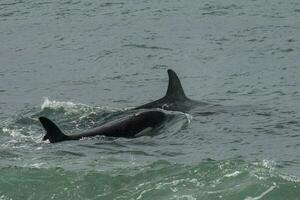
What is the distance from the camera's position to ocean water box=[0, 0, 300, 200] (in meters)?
12.9

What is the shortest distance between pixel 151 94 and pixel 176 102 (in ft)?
7.71

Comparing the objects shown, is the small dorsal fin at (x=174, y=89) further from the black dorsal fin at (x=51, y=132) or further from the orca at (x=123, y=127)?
the black dorsal fin at (x=51, y=132)

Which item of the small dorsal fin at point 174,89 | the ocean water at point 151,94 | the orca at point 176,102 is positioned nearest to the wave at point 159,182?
the ocean water at point 151,94

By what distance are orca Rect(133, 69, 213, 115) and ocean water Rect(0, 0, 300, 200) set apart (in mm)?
491

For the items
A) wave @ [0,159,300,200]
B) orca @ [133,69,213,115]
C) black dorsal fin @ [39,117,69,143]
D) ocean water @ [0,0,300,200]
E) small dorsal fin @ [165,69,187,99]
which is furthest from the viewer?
small dorsal fin @ [165,69,187,99]

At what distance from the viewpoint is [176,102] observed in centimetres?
1891

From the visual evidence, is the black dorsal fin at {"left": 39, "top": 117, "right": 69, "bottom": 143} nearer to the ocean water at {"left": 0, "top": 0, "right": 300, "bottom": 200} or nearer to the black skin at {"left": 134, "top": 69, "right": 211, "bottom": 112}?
the ocean water at {"left": 0, "top": 0, "right": 300, "bottom": 200}

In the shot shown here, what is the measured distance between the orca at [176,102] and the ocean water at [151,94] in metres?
0.49

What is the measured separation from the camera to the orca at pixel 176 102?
18484mm

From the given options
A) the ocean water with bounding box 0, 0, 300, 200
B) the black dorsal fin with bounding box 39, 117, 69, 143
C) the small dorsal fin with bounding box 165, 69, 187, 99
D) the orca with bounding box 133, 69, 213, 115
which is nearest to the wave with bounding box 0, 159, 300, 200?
the ocean water with bounding box 0, 0, 300, 200

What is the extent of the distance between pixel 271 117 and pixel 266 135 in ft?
5.09

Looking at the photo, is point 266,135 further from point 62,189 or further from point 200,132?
point 62,189

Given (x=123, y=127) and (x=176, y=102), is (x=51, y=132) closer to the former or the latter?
(x=123, y=127)

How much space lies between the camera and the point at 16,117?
18.8 meters
